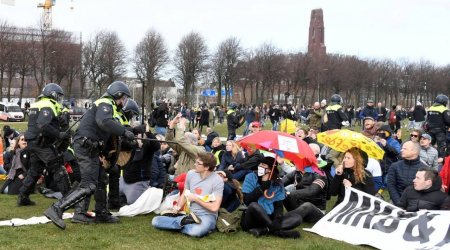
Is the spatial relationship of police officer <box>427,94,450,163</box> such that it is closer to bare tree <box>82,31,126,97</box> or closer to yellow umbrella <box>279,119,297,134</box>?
yellow umbrella <box>279,119,297,134</box>

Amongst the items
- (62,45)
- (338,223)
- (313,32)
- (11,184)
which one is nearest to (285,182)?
(338,223)

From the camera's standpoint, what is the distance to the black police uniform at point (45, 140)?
24.9 feet

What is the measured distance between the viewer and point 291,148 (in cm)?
649

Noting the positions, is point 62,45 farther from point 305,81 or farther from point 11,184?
point 11,184

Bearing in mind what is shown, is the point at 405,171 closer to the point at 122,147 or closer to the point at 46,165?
the point at 122,147

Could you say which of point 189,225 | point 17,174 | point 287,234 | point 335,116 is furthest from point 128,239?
point 335,116

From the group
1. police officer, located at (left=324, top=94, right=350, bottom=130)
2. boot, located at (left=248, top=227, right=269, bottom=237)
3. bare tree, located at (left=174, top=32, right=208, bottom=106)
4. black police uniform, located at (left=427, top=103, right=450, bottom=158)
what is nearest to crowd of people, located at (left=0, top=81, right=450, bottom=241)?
boot, located at (left=248, top=227, right=269, bottom=237)

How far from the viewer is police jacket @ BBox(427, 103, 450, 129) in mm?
12805

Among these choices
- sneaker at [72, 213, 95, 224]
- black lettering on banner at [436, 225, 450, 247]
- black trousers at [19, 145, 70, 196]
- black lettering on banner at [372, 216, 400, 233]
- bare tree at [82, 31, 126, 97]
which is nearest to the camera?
black lettering on banner at [436, 225, 450, 247]

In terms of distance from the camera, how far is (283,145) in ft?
21.2

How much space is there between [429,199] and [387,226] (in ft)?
2.35

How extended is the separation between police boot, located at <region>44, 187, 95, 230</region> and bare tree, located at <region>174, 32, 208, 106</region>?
51152 mm

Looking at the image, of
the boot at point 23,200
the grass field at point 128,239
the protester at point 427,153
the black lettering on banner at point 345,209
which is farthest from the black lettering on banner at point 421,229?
the boot at point 23,200

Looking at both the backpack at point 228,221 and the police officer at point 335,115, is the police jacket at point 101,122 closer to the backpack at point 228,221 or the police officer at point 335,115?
the backpack at point 228,221
